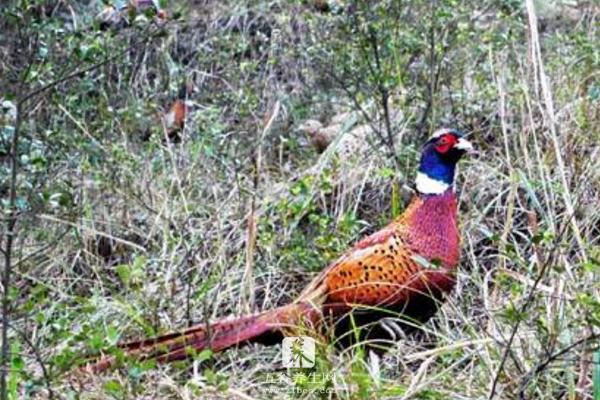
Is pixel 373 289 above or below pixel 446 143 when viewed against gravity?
below

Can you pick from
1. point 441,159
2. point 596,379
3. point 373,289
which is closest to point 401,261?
point 373,289

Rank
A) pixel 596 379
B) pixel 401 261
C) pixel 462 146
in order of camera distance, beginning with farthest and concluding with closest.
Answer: pixel 462 146 → pixel 401 261 → pixel 596 379

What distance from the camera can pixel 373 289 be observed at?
160 inches

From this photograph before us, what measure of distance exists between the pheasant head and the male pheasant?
46mm

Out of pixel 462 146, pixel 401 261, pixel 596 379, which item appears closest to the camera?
pixel 596 379

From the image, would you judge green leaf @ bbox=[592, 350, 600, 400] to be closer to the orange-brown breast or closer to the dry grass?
the dry grass

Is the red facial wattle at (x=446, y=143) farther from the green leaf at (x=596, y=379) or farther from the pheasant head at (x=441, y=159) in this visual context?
the green leaf at (x=596, y=379)

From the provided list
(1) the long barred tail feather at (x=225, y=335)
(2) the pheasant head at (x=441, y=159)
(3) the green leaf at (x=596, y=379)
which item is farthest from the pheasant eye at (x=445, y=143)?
(3) the green leaf at (x=596, y=379)

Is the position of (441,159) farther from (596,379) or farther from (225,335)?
(596,379)

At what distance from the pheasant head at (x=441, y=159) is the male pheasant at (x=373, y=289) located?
0.15 ft

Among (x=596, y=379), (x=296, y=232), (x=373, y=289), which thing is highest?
(x=596, y=379)

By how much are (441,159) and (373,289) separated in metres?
0.56

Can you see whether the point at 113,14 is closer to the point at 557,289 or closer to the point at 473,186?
the point at 473,186

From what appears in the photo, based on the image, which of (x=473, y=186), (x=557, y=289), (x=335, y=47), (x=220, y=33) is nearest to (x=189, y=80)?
(x=220, y=33)
